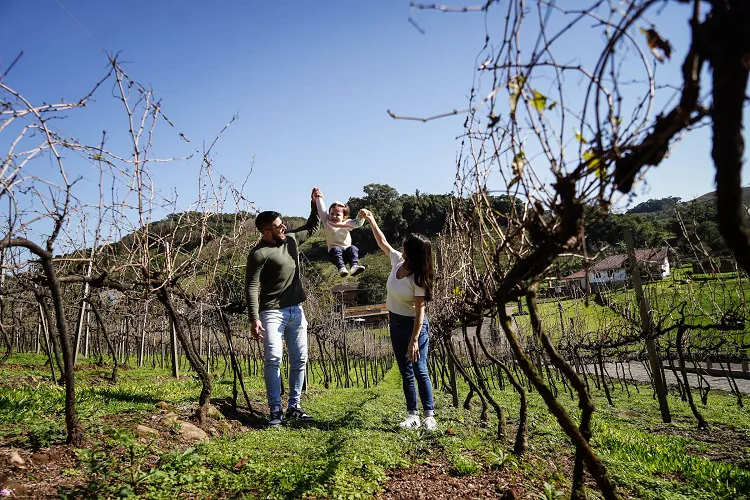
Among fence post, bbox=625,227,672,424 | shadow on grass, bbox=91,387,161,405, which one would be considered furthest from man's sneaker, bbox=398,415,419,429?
fence post, bbox=625,227,672,424

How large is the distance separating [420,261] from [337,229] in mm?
1436

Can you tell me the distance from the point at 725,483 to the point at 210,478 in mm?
3673

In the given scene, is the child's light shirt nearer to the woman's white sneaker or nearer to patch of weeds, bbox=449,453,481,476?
the woman's white sneaker

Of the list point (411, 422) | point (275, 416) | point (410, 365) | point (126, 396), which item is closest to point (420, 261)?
point (410, 365)

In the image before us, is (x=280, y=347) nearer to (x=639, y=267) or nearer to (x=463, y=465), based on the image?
(x=463, y=465)

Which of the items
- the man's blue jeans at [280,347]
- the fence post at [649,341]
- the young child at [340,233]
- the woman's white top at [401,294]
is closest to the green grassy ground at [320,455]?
the man's blue jeans at [280,347]

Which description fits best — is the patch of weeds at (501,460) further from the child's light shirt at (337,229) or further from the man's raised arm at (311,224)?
the man's raised arm at (311,224)

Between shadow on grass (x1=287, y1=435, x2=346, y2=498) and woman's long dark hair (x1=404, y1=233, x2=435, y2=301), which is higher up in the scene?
woman's long dark hair (x1=404, y1=233, x2=435, y2=301)

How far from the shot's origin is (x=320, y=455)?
326 cm

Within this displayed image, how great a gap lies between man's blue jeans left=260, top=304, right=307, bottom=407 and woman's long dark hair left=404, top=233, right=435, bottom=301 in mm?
1400

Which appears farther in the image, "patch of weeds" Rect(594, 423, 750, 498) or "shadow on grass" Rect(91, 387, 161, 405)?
"shadow on grass" Rect(91, 387, 161, 405)

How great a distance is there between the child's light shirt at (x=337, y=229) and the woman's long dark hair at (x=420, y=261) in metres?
0.95

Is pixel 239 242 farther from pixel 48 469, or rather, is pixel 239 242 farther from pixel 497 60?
pixel 497 60

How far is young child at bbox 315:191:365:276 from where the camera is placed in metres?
5.00
